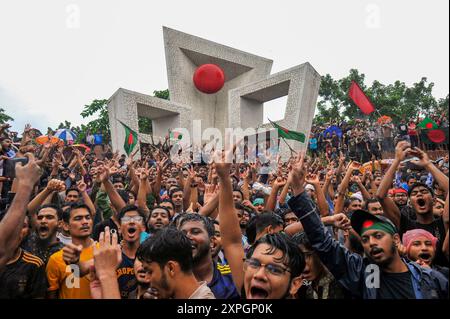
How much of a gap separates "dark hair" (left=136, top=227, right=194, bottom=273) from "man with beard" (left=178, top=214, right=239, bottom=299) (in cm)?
44

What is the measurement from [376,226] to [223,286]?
3.56 ft

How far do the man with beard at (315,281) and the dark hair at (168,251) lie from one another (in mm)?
828

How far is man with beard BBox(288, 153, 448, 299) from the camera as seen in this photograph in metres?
2.20

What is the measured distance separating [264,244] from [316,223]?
401mm

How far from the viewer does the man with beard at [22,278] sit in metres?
2.46

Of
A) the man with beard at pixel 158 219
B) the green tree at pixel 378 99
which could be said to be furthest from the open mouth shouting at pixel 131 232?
the green tree at pixel 378 99

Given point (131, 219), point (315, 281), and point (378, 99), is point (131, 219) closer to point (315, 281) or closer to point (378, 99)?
point (315, 281)

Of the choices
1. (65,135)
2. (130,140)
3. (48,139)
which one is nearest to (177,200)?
(48,139)

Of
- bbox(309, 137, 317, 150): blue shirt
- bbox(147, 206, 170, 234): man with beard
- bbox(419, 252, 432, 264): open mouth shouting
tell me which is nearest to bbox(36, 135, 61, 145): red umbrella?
bbox(147, 206, 170, 234): man with beard

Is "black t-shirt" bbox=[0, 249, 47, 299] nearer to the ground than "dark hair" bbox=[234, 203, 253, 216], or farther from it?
nearer to the ground

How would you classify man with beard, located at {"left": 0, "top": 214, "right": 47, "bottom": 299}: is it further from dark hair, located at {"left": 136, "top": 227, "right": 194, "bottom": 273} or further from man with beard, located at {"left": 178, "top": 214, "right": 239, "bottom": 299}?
man with beard, located at {"left": 178, "top": 214, "right": 239, "bottom": 299}

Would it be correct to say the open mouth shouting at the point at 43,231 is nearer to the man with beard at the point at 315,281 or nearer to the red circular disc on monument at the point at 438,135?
the man with beard at the point at 315,281

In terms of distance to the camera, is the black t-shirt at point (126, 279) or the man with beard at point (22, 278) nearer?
the man with beard at point (22, 278)

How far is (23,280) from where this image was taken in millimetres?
2496
